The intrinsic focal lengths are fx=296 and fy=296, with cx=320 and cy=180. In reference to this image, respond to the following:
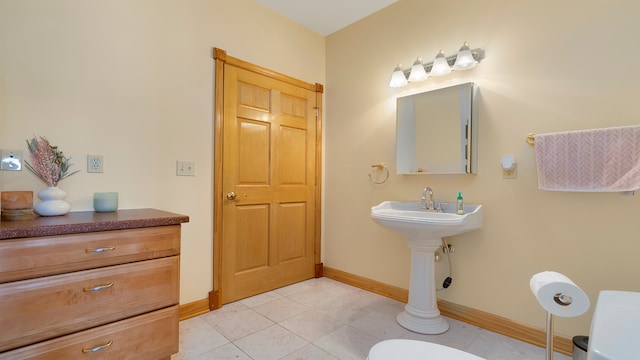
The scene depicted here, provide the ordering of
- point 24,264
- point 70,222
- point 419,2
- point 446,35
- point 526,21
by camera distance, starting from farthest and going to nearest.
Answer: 1. point 419,2
2. point 446,35
3. point 526,21
4. point 70,222
5. point 24,264

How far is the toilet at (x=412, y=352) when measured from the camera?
1016 mm

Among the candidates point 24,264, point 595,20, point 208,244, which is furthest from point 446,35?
point 24,264

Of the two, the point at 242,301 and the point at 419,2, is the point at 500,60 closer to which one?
the point at 419,2

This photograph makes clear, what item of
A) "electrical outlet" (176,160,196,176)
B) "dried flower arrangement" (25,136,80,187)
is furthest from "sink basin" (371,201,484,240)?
"dried flower arrangement" (25,136,80,187)

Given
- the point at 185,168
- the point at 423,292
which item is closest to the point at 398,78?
the point at 423,292

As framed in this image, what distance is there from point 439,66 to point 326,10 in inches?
47.3

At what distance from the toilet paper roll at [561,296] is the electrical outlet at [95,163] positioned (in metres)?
2.23

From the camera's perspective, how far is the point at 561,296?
892 millimetres

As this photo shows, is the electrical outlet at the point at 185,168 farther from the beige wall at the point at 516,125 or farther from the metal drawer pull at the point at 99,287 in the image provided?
the beige wall at the point at 516,125

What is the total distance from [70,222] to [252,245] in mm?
1399

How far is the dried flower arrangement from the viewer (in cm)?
153

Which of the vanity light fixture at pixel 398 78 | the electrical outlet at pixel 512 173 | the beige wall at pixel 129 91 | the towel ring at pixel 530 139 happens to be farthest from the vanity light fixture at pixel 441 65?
the beige wall at pixel 129 91

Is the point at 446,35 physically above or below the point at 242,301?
above

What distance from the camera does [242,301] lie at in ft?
8.02
